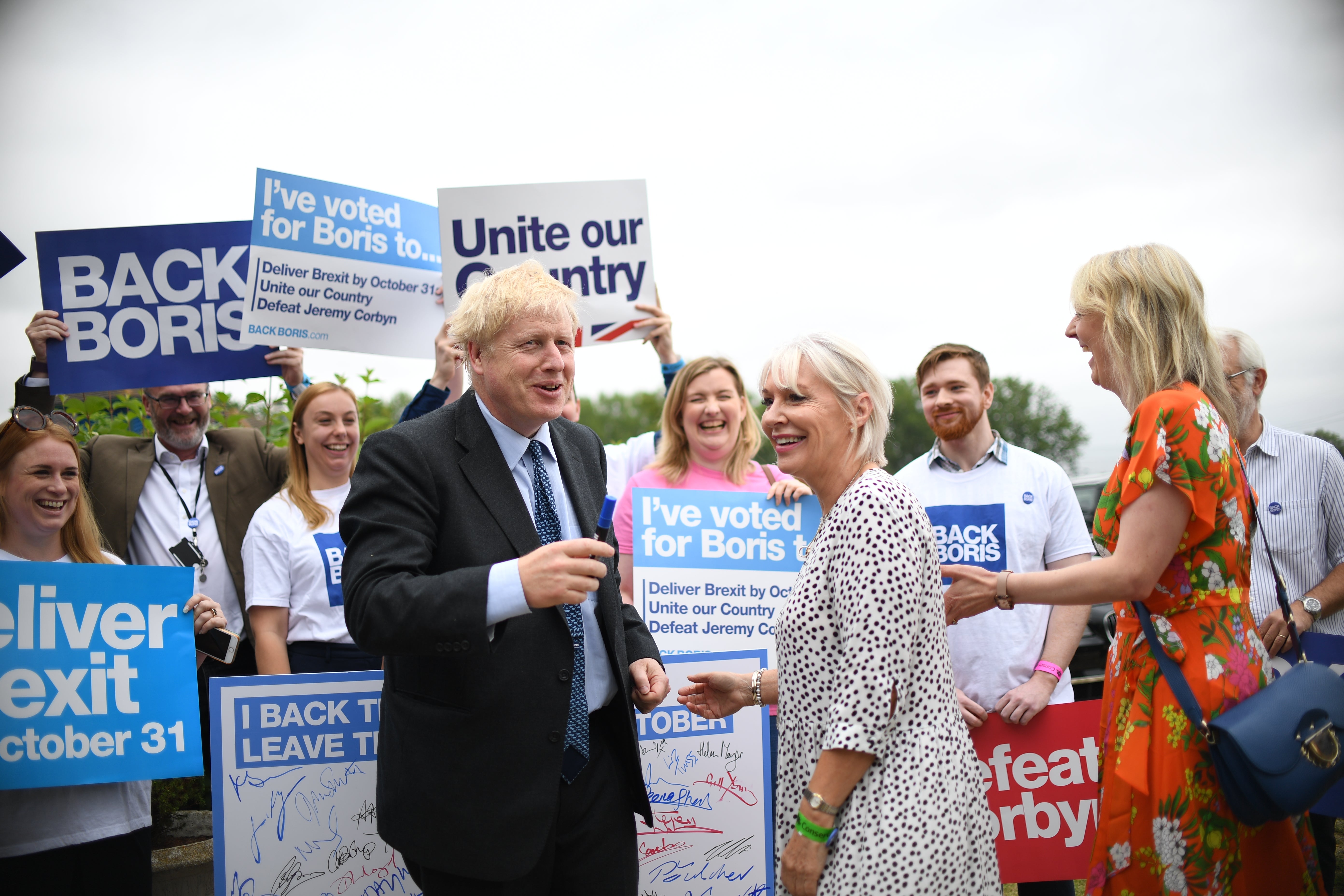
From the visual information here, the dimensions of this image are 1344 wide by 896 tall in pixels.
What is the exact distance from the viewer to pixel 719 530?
407cm

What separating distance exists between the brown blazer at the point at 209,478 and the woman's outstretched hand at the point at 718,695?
240cm

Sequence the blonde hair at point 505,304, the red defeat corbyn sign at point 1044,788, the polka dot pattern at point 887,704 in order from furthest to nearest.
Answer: the red defeat corbyn sign at point 1044,788 < the blonde hair at point 505,304 < the polka dot pattern at point 887,704

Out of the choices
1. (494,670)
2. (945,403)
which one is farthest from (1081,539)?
(494,670)

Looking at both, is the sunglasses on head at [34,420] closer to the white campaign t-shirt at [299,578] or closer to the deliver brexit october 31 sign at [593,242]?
the white campaign t-shirt at [299,578]

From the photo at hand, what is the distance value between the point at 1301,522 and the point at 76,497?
16.7ft

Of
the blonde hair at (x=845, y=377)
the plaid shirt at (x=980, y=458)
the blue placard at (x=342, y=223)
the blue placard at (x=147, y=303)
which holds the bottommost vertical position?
the plaid shirt at (x=980, y=458)

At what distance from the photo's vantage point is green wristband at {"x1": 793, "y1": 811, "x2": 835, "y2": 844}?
197 centimetres

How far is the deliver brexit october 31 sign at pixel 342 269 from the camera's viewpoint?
4461 mm

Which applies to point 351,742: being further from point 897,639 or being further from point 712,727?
point 897,639

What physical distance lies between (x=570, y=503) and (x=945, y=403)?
2.11 metres

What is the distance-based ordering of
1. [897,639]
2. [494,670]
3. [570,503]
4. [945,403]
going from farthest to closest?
1. [945,403]
2. [570,503]
3. [494,670]
4. [897,639]

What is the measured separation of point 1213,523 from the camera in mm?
2250

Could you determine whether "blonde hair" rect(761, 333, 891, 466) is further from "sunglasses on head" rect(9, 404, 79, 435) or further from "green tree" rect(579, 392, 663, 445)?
"green tree" rect(579, 392, 663, 445)
